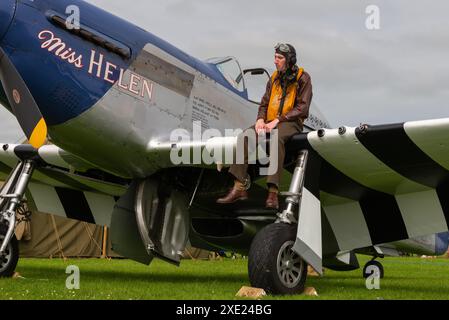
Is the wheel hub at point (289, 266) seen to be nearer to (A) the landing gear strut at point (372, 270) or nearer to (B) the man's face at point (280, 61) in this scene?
(B) the man's face at point (280, 61)

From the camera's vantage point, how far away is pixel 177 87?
236 inches

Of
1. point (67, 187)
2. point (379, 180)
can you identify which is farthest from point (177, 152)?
point (67, 187)

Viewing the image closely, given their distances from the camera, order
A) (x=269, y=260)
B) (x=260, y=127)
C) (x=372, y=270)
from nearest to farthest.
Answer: (x=269, y=260), (x=260, y=127), (x=372, y=270)

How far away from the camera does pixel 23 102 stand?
16.1ft


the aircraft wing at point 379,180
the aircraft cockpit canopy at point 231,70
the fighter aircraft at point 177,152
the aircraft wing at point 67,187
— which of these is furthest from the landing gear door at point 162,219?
the aircraft wing at point 379,180

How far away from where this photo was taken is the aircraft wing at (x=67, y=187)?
7320mm

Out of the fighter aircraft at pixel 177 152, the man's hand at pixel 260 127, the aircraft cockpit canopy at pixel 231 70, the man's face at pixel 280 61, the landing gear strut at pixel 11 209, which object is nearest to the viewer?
the fighter aircraft at pixel 177 152

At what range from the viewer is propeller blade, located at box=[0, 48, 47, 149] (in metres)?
4.87

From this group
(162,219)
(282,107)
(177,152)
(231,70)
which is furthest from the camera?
(231,70)

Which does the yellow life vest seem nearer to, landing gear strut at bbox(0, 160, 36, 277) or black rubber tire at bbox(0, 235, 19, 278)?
landing gear strut at bbox(0, 160, 36, 277)

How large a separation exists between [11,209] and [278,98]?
328cm

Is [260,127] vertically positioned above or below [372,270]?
above

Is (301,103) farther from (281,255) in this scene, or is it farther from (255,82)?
(255,82)

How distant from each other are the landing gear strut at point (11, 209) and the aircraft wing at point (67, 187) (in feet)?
0.83
